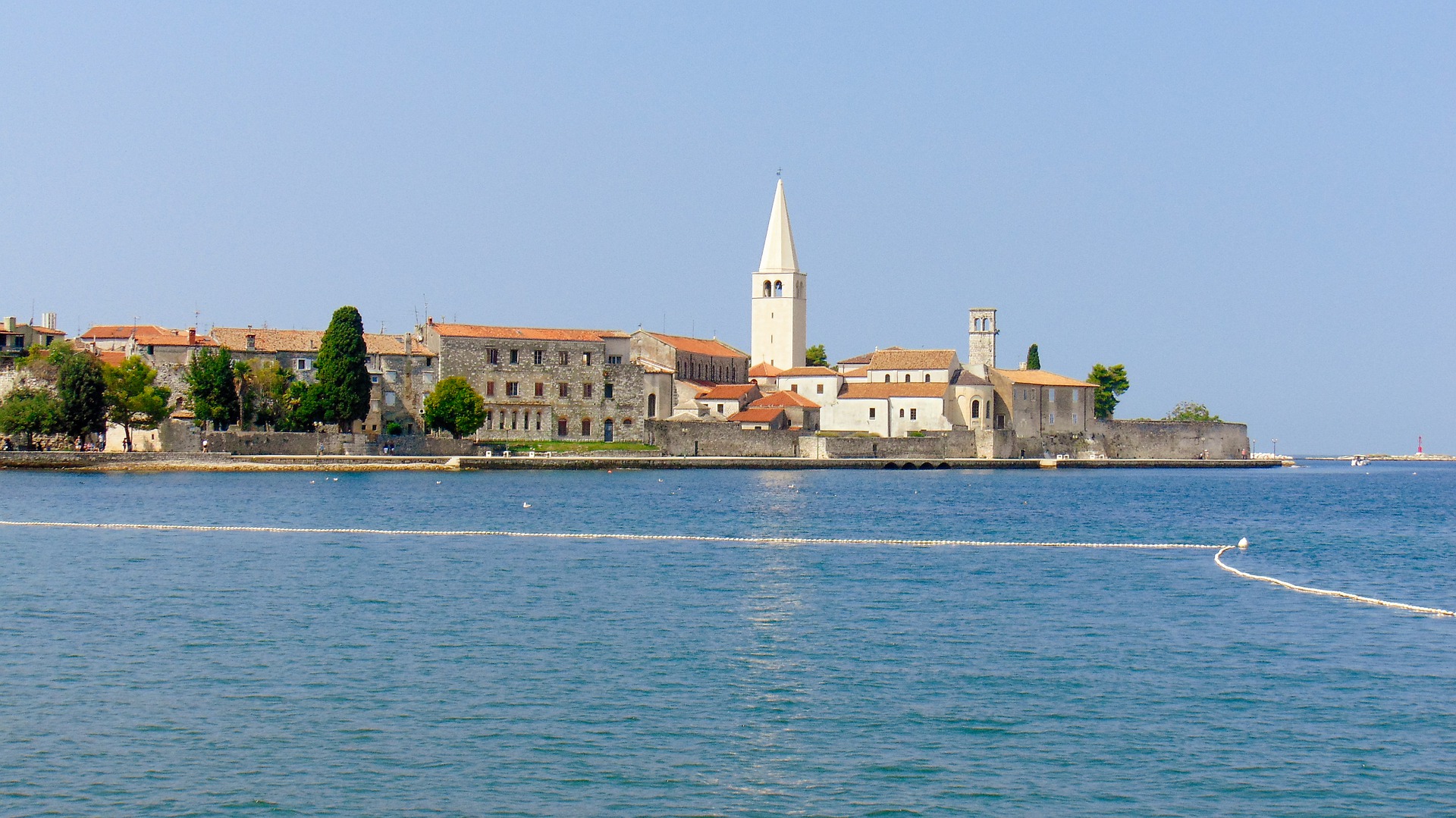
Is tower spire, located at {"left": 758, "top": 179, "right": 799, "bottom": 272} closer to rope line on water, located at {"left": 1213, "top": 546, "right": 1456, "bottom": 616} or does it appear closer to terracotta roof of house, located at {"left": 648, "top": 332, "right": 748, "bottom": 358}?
terracotta roof of house, located at {"left": 648, "top": 332, "right": 748, "bottom": 358}

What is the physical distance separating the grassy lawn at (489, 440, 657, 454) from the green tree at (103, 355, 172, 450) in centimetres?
1552

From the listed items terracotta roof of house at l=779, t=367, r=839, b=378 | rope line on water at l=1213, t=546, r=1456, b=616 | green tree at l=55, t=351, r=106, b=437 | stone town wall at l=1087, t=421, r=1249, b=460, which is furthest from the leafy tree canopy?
stone town wall at l=1087, t=421, r=1249, b=460

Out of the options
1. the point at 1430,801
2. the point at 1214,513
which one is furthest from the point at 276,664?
the point at 1214,513

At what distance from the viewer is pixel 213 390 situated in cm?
Answer: 6775

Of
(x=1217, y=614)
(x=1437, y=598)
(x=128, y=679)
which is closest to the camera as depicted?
(x=128, y=679)

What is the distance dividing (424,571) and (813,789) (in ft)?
52.4

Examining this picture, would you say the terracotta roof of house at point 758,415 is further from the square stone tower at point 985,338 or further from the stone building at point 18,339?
the stone building at point 18,339

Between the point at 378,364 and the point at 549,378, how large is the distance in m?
8.66

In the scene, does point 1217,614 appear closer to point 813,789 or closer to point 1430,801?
point 1430,801

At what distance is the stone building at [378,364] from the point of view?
73294 mm

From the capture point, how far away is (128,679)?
1636 cm

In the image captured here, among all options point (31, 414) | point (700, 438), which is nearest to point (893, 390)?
point (700, 438)

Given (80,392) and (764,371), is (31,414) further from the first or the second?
(764,371)

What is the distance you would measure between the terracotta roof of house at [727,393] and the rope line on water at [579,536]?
44651 millimetres
